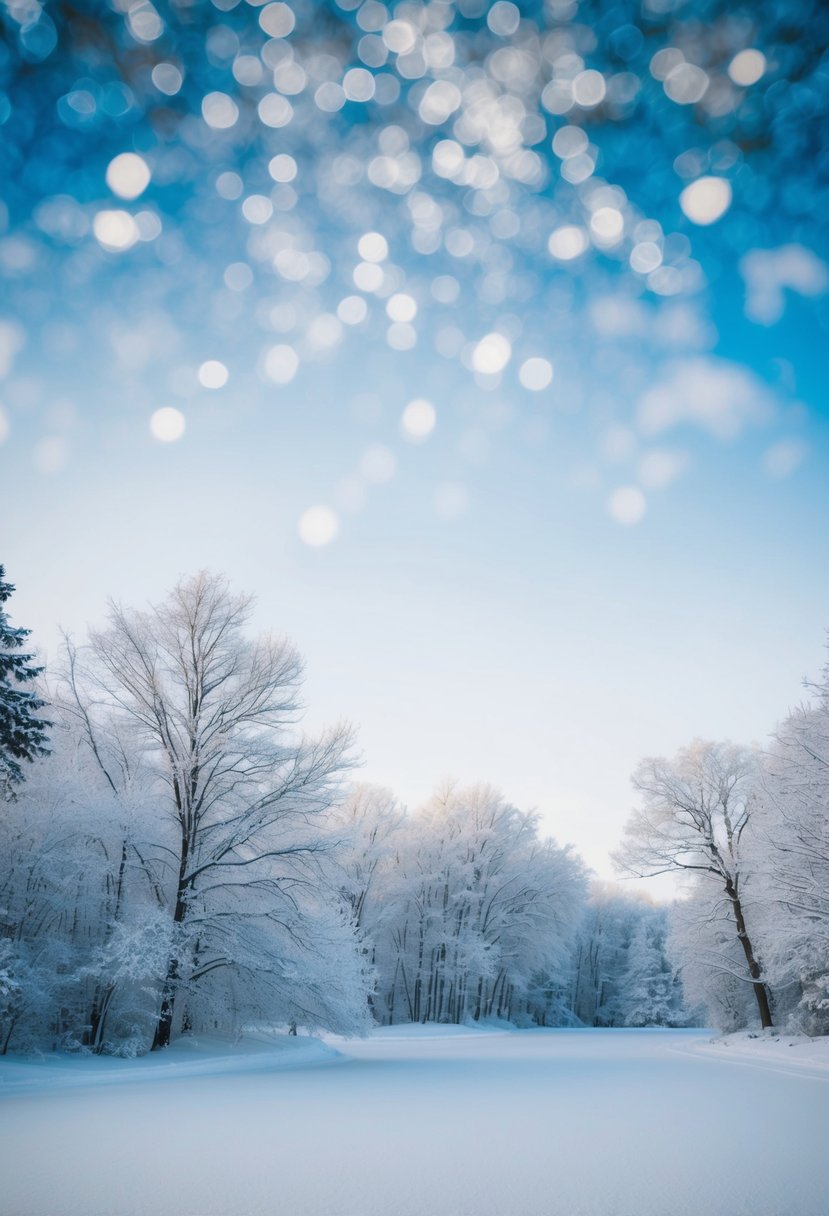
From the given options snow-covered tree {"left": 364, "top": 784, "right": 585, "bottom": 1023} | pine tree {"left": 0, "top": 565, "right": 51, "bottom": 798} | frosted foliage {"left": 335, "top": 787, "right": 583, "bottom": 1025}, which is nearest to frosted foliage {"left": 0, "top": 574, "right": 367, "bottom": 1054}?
pine tree {"left": 0, "top": 565, "right": 51, "bottom": 798}

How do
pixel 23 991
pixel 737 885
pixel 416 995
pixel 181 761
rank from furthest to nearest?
1. pixel 416 995
2. pixel 737 885
3. pixel 181 761
4. pixel 23 991

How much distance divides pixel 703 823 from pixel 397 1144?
74.9 ft

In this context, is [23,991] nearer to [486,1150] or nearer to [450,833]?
[486,1150]

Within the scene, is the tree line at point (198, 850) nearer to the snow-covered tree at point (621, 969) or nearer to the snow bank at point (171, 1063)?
the snow bank at point (171, 1063)

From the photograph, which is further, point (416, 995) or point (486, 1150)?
point (416, 995)

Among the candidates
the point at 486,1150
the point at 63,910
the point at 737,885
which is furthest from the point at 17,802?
the point at 737,885

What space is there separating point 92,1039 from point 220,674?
328 inches

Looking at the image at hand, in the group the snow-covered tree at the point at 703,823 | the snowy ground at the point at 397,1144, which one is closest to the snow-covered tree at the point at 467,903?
the snow-covered tree at the point at 703,823

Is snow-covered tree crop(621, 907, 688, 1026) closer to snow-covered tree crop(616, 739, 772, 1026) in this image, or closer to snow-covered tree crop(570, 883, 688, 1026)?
snow-covered tree crop(570, 883, 688, 1026)

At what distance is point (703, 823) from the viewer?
26438mm

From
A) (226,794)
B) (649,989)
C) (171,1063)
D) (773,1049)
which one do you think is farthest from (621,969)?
(171,1063)

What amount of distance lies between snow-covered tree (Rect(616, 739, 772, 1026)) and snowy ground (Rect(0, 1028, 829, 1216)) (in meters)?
12.8

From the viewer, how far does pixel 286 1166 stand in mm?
5949

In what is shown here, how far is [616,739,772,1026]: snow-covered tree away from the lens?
2602cm
